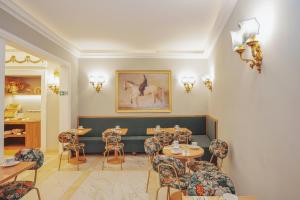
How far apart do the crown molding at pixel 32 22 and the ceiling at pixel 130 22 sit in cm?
1

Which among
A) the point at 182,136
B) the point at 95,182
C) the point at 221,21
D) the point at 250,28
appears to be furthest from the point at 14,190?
the point at 221,21

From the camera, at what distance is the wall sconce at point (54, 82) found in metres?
5.65

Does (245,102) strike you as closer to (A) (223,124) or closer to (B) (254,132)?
(B) (254,132)

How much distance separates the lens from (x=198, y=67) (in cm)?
591

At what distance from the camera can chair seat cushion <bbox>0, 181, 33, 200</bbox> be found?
7.34 ft

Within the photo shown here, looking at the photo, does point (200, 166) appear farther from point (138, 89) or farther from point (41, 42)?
point (41, 42)

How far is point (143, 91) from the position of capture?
19.2 ft

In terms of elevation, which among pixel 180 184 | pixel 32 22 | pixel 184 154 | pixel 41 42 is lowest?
pixel 180 184

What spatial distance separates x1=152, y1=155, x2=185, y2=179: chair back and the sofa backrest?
3129mm

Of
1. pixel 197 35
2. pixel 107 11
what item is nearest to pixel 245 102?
pixel 197 35

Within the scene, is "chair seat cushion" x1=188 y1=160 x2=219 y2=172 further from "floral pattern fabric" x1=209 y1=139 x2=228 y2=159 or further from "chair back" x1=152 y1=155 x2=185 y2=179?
"chair back" x1=152 y1=155 x2=185 y2=179

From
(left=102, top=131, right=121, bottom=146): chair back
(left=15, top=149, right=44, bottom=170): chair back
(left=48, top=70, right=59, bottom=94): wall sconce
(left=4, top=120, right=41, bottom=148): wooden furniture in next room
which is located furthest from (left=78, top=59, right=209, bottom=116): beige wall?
(left=15, top=149, right=44, bottom=170): chair back

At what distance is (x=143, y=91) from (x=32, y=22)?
3265 mm

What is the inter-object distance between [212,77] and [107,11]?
3.04 meters
